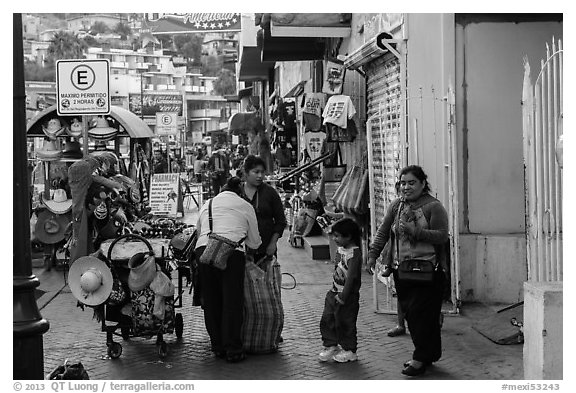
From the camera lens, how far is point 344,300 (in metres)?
7.25

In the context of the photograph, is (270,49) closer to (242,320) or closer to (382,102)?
(382,102)

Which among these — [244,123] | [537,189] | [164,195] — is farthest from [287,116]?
[537,189]

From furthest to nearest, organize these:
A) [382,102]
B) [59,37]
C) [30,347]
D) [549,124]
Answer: [59,37], [382,102], [549,124], [30,347]

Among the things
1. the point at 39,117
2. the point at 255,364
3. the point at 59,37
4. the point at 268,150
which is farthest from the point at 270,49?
the point at 59,37

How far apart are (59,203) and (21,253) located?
841cm

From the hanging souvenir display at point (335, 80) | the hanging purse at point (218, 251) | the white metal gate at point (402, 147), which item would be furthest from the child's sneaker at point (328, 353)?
the hanging souvenir display at point (335, 80)

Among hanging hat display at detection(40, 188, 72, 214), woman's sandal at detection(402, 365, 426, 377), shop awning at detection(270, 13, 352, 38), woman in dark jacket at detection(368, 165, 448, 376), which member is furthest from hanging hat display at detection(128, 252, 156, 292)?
shop awning at detection(270, 13, 352, 38)

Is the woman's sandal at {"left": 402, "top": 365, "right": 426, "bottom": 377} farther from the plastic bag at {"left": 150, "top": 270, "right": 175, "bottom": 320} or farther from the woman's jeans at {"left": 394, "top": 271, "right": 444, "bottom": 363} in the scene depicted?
the plastic bag at {"left": 150, "top": 270, "right": 175, "bottom": 320}

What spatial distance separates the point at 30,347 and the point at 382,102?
7.09 meters

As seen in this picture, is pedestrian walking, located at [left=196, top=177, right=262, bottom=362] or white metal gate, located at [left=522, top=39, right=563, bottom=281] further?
pedestrian walking, located at [left=196, top=177, right=262, bottom=362]

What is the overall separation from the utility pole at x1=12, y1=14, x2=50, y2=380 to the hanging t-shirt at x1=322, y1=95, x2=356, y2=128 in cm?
714

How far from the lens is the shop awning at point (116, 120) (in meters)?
15.3

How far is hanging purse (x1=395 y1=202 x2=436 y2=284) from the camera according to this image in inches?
267

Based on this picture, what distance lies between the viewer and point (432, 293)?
22.5 feet
